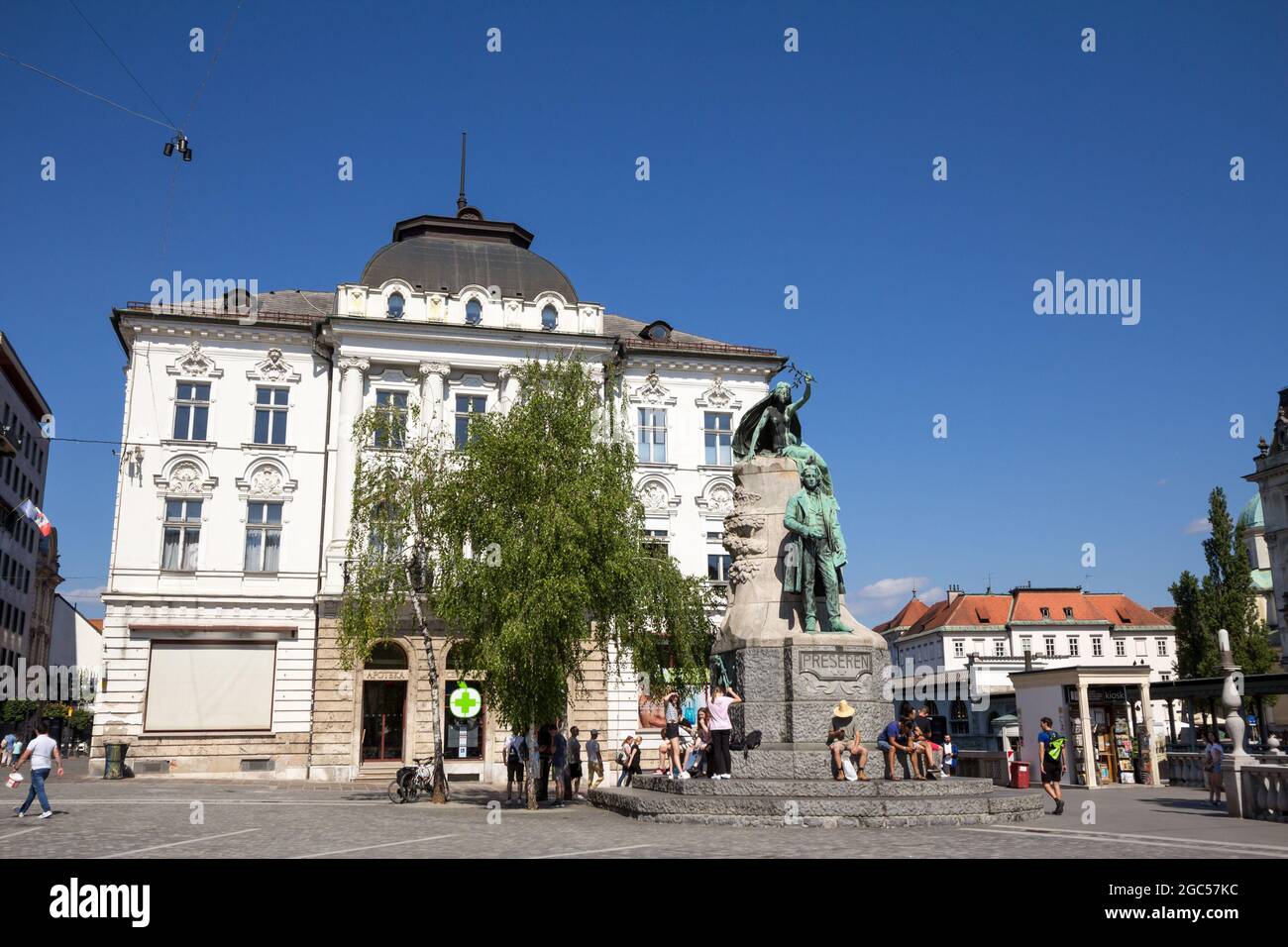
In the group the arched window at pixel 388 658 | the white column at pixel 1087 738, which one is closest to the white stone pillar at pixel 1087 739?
the white column at pixel 1087 738

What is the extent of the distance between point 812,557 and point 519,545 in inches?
279

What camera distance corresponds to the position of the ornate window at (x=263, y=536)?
3650 cm

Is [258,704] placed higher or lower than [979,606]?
lower

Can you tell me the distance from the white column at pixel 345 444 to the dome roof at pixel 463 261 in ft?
11.9

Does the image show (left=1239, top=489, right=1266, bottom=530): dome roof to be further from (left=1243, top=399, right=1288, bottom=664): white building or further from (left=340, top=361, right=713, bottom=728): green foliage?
(left=340, top=361, right=713, bottom=728): green foliage

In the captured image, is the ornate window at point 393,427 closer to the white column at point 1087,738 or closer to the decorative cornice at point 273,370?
the decorative cornice at point 273,370

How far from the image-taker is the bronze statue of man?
16938mm

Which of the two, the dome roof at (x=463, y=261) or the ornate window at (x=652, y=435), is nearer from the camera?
the dome roof at (x=463, y=261)

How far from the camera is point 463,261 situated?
41000 mm

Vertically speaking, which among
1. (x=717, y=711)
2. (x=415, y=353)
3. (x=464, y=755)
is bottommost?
(x=464, y=755)

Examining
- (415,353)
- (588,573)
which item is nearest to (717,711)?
(588,573)

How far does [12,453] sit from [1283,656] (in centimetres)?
8023
